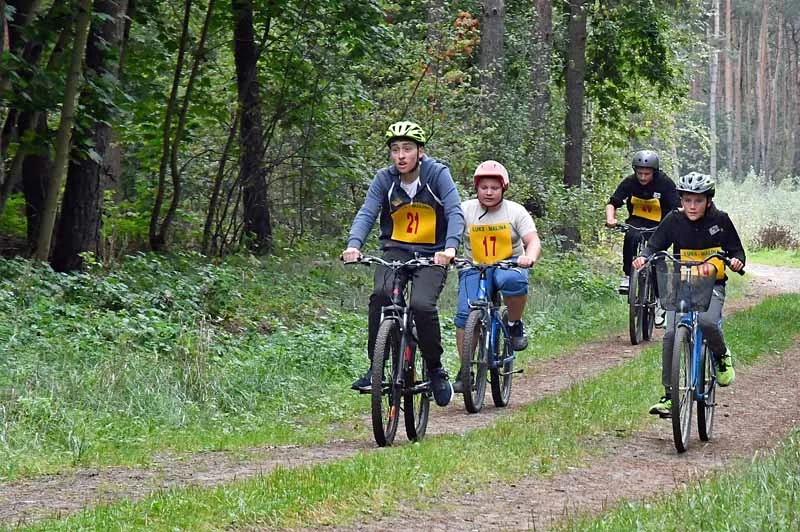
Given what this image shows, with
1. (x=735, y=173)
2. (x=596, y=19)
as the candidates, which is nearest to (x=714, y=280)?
(x=596, y=19)

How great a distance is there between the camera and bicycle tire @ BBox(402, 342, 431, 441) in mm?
8391

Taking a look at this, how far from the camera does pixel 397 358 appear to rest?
8.27 metres

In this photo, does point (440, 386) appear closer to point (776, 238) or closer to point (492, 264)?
point (492, 264)

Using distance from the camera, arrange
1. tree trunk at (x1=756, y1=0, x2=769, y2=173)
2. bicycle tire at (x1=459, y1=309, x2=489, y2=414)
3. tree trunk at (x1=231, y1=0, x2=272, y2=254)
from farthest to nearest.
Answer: tree trunk at (x1=756, y1=0, x2=769, y2=173) → tree trunk at (x1=231, y1=0, x2=272, y2=254) → bicycle tire at (x1=459, y1=309, x2=489, y2=414)

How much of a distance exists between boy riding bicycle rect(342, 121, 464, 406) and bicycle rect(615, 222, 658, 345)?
6345 millimetres

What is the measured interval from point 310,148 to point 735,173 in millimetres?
62043

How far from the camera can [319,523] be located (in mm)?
5969

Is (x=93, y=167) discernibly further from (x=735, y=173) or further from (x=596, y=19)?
(x=735, y=173)

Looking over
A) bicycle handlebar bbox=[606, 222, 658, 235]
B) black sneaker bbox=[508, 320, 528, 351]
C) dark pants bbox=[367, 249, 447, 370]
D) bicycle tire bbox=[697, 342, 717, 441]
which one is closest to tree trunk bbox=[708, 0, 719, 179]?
bicycle handlebar bbox=[606, 222, 658, 235]

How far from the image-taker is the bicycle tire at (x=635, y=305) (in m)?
14.6

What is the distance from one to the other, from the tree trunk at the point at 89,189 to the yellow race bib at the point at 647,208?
657 centimetres

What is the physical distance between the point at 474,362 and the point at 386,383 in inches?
71.3

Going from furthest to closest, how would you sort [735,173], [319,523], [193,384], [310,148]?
[735,173] < [310,148] < [193,384] < [319,523]

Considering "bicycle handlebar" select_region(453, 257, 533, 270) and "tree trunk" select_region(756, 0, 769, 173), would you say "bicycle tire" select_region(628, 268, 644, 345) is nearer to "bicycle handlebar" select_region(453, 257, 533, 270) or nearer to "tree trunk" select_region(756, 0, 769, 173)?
"bicycle handlebar" select_region(453, 257, 533, 270)
